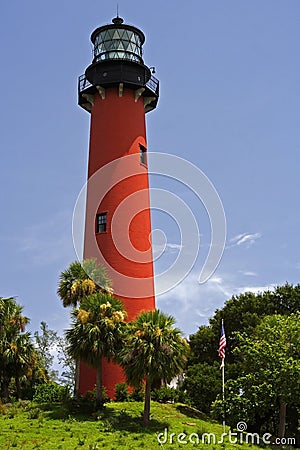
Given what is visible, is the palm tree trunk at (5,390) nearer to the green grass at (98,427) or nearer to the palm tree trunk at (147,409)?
the green grass at (98,427)

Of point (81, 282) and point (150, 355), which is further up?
point (81, 282)

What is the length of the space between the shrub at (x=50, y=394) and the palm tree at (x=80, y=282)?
98cm

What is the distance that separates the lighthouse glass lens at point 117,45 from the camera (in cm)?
3581

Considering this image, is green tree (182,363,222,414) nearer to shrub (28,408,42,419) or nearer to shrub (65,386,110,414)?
shrub (65,386,110,414)

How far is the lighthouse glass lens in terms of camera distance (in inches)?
1410

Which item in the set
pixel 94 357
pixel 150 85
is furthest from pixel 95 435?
pixel 150 85

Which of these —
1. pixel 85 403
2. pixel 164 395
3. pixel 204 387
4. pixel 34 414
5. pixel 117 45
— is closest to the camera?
pixel 34 414

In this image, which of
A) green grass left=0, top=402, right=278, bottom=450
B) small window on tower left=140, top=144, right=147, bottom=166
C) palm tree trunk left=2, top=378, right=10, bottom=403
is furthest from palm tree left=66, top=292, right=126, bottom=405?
A: small window on tower left=140, top=144, right=147, bottom=166

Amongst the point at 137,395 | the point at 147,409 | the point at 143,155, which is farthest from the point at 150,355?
the point at 143,155

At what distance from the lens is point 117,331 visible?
27734 mm

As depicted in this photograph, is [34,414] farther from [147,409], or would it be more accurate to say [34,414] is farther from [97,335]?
[147,409]

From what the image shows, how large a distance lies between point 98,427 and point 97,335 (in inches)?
165

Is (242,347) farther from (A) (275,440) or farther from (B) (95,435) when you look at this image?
(B) (95,435)

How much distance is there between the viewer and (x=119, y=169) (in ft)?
110
